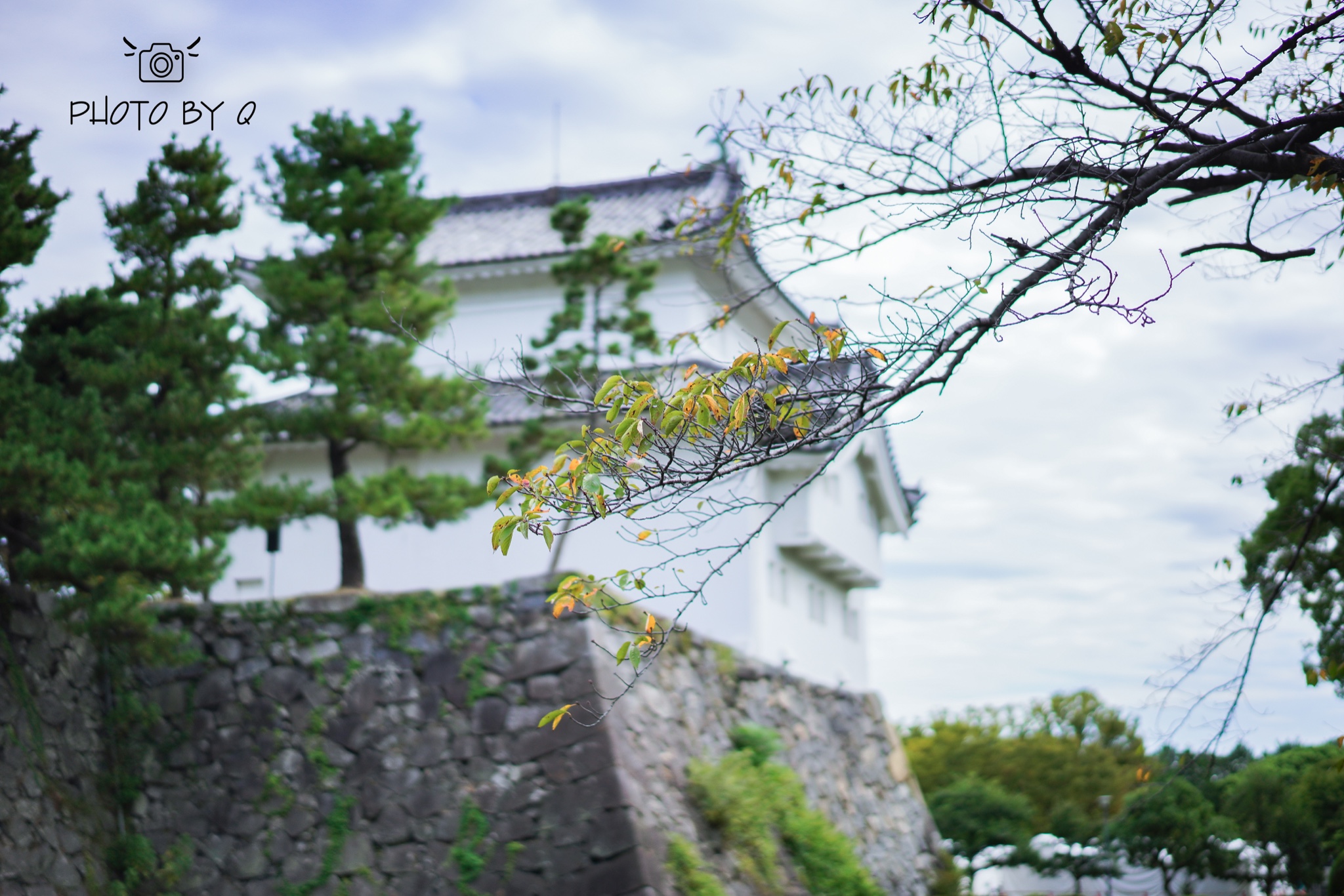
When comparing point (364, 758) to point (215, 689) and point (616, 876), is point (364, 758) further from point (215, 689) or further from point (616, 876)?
point (616, 876)

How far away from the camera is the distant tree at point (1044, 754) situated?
21.5m

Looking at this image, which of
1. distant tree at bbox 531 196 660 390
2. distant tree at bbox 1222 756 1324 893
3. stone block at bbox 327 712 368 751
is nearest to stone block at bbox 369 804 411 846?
stone block at bbox 327 712 368 751

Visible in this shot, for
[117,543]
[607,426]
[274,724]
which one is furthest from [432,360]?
[607,426]

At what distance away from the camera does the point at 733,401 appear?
5203 mm

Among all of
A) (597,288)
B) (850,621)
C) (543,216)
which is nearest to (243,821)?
(597,288)

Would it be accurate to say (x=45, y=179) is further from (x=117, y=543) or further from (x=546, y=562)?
(x=546, y=562)

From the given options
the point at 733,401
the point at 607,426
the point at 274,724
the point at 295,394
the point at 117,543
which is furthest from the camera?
the point at 295,394

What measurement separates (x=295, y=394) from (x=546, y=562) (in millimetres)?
4421

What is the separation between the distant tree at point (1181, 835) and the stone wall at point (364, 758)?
28.4ft

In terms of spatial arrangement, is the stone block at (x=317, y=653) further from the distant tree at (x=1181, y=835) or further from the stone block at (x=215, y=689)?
the distant tree at (x=1181, y=835)

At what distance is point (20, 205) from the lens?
9.88 meters

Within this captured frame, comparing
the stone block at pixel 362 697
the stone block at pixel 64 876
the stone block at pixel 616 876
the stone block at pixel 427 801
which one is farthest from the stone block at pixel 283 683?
the stone block at pixel 616 876

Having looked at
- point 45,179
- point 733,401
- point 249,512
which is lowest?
point 733,401

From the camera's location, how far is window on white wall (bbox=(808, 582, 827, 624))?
2116cm
